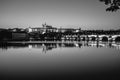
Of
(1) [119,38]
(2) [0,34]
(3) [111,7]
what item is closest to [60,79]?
(3) [111,7]

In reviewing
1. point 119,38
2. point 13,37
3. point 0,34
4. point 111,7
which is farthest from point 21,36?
point 111,7

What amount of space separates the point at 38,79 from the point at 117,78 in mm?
3567

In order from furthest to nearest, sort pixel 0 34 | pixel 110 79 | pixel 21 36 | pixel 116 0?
pixel 21 36, pixel 0 34, pixel 116 0, pixel 110 79

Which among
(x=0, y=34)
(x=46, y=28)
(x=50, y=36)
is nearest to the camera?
(x=0, y=34)

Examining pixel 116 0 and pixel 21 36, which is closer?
pixel 116 0

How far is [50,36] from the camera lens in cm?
16000

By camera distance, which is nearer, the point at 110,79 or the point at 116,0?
the point at 110,79

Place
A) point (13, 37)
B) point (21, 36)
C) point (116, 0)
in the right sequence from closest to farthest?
point (116, 0) → point (13, 37) → point (21, 36)

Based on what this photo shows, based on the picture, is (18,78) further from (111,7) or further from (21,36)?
(21,36)

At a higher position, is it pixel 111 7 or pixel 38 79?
pixel 111 7

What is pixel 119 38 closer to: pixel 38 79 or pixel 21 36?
pixel 21 36

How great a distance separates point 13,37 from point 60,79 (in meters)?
116

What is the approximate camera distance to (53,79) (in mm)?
9258

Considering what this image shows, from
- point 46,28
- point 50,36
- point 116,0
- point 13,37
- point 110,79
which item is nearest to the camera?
point 110,79
